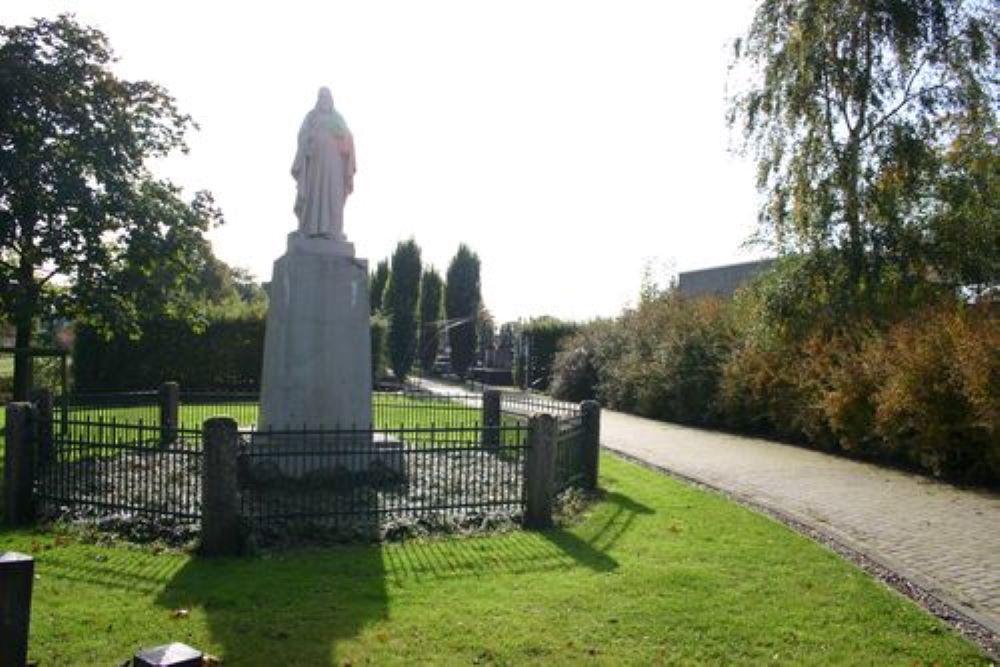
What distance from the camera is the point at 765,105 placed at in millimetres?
20469

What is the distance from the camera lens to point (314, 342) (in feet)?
35.6

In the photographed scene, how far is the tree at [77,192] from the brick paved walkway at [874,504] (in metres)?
10.7

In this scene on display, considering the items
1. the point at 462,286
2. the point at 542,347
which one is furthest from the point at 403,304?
the point at 542,347

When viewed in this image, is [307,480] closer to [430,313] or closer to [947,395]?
[947,395]

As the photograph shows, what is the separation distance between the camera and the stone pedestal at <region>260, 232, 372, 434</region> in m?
10.8

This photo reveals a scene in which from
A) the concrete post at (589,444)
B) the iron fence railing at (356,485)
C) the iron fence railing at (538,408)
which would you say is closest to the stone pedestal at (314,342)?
the iron fence railing at (356,485)

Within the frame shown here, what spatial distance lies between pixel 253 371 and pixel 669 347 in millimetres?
14531

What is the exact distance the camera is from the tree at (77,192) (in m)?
17.0

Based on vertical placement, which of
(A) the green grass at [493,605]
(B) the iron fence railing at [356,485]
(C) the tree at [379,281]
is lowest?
(A) the green grass at [493,605]

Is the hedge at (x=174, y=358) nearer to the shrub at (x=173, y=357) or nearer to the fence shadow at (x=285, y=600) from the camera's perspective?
the shrub at (x=173, y=357)

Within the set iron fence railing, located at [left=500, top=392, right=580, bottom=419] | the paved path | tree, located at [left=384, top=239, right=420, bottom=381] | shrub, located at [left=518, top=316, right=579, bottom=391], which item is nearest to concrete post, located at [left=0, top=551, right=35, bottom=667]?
the paved path

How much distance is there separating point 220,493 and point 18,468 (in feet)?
8.64

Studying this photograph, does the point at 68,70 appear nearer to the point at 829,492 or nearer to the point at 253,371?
the point at 253,371

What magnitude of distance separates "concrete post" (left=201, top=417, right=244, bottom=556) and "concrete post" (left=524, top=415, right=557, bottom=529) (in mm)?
2962
